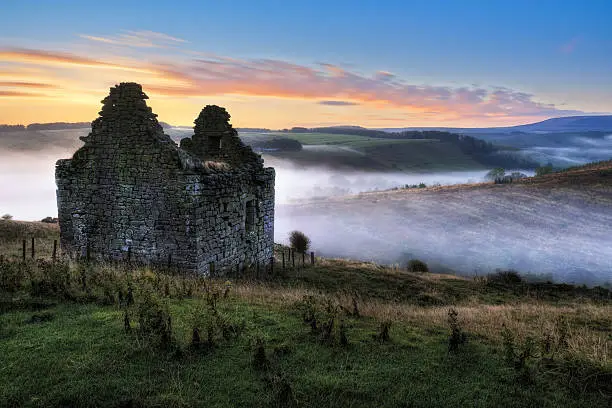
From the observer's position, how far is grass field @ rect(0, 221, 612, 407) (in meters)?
6.61

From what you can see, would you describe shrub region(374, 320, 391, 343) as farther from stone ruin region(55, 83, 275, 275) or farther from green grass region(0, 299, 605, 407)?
stone ruin region(55, 83, 275, 275)

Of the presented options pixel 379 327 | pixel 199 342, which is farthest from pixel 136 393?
pixel 379 327

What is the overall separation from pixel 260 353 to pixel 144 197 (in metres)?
10.4

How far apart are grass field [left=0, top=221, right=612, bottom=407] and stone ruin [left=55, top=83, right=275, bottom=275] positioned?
13.6ft

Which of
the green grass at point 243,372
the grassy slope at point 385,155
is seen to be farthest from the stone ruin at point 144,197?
the grassy slope at point 385,155

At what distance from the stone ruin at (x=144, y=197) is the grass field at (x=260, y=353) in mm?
4141

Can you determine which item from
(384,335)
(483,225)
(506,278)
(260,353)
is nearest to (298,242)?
(506,278)

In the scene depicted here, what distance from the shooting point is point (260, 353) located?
24.7 feet

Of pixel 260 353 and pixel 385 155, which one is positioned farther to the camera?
pixel 385 155

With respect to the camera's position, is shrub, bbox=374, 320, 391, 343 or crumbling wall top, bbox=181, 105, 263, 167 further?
crumbling wall top, bbox=181, 105, 263, 167

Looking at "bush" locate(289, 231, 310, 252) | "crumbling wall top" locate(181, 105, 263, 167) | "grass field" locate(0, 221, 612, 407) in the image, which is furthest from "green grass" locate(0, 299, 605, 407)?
"bush" locate(289, 231, 310, 252)

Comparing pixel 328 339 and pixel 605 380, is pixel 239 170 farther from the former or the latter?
pixel 605 380

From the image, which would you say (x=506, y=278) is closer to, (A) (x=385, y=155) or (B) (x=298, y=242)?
(B) (x=298, y=242)

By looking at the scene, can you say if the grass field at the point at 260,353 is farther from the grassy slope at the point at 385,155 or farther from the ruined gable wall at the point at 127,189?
the grassy slope at the point at 385,155
